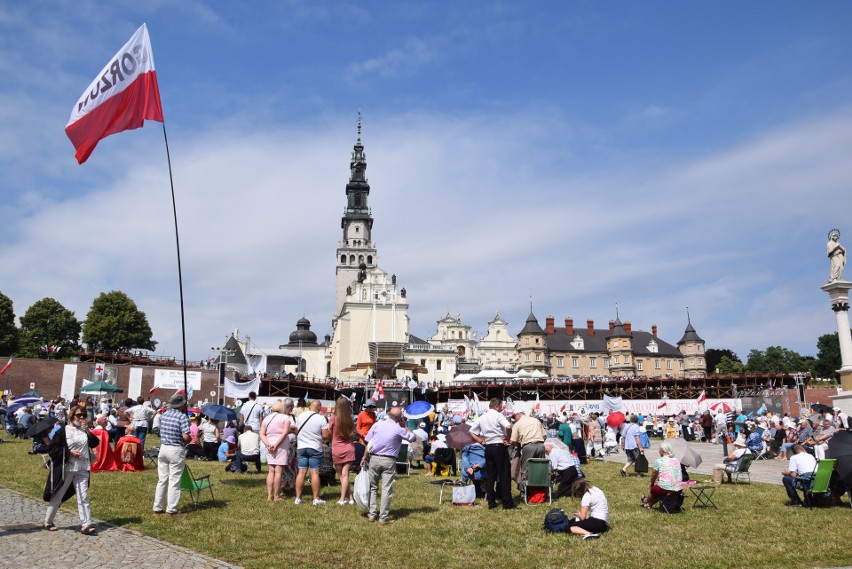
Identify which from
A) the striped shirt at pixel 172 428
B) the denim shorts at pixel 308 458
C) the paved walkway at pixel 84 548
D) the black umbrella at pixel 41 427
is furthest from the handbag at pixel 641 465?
the black umbrella at pixel 41 427

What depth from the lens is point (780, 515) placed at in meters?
10.2

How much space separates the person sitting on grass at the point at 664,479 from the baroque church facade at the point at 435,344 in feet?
210

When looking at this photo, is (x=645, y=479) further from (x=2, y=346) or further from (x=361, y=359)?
(x=361, y=359)

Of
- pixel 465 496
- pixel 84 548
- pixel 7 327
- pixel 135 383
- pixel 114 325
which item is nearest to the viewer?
pixel 84 548

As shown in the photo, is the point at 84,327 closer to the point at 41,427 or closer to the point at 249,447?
the point at 249,447

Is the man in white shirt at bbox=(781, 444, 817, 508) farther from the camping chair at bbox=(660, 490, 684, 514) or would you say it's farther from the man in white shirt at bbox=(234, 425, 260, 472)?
the man in white shirt at bbox=(234, 425, 260, 472)

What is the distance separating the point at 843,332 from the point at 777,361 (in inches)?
3691

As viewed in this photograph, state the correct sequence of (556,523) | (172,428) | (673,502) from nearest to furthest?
(556,523) → (172,428) → (673,502)

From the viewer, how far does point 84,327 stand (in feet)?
221

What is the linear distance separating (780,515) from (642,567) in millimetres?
4667

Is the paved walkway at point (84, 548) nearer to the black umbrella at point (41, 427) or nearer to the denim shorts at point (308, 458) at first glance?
the black umbrella at point (41, 427)

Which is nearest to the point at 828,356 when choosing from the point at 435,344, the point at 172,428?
the point at 435,344

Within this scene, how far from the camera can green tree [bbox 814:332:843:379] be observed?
9469 cm

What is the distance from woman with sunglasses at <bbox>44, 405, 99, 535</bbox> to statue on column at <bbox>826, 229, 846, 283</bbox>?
30.7 meters
